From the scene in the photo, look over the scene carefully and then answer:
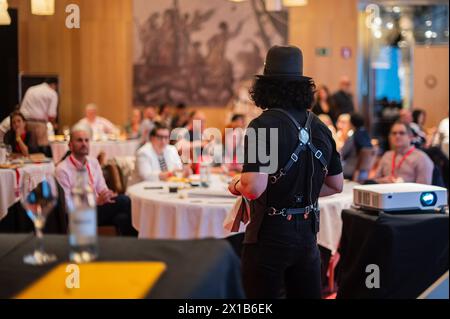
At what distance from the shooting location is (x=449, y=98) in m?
13.4

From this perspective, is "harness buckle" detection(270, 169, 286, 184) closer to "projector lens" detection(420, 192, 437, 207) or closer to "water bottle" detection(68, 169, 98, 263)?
"water bottle" detection(68, 169, 98, 263)

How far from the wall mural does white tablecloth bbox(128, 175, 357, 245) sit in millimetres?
9355

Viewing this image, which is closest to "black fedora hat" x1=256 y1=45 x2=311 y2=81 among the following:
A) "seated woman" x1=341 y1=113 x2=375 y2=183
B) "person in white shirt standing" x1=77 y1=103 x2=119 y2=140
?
"seated woman" x1=341 y1=113 x2=375 y2=183

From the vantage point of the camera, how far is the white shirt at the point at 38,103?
4922mm

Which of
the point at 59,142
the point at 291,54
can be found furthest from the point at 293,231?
the point at 59,142

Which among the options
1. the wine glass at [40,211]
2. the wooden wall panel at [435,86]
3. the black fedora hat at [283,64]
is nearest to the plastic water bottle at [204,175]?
the black fedora hat at [283,64]

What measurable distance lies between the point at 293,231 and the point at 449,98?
11.2 m

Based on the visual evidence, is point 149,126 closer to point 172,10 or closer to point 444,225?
point 172,10

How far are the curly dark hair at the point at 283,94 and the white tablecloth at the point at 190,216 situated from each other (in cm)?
170

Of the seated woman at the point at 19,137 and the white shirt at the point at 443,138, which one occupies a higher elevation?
the seated woman at the point at 19,137

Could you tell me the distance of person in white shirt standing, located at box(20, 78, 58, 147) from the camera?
16.2ft

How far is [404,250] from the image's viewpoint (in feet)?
13.6

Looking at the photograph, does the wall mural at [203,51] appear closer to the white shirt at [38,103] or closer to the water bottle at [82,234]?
the white shirt at [38,103]

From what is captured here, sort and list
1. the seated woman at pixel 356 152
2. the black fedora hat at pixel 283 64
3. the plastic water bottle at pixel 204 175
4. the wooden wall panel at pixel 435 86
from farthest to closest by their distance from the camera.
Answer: the wooden wall panel at pixel 435 86 < the seated woman at pixel 356 152 < the plastic water bottle at pixel 204 175 < the black fedora hat at pixel 283 64
